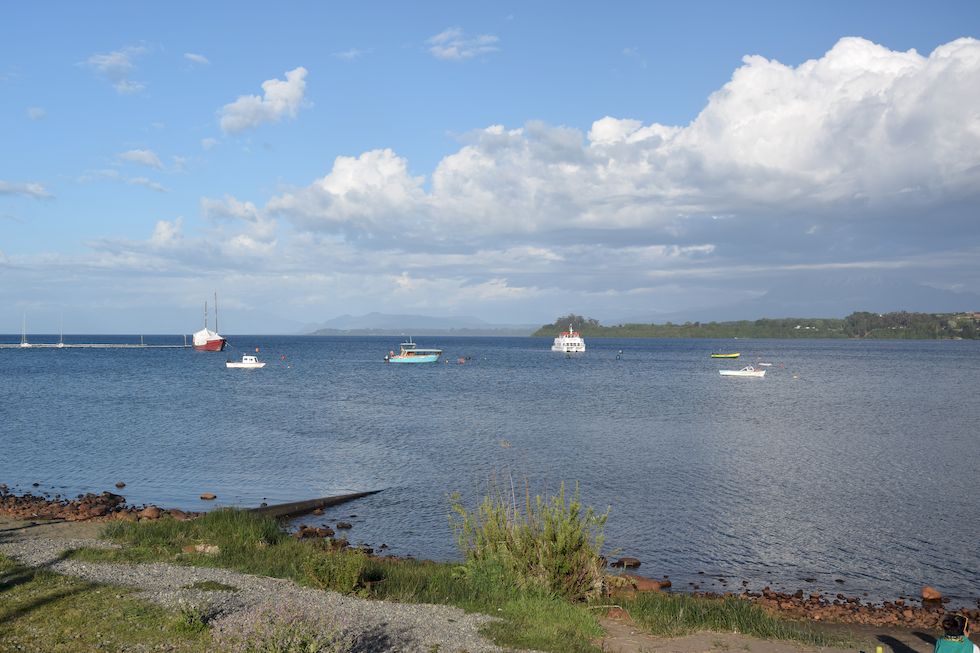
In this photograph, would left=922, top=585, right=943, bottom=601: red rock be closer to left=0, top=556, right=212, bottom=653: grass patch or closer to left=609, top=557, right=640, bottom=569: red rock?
left=609, top=557, right=640, bottom=569: red rock

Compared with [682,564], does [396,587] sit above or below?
above

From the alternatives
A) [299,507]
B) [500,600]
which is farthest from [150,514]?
[500,600]

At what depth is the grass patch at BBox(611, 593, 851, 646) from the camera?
1254 cm

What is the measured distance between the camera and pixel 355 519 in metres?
22.5

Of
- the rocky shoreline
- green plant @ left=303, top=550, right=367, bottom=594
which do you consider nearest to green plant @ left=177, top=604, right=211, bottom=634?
green plant @ left=303, top=550, right=367, bottom=594

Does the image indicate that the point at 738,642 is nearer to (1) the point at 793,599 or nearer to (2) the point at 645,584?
(2) the point at 645,584

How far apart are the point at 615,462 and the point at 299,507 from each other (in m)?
14.0

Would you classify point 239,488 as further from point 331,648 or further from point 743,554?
point 331,648

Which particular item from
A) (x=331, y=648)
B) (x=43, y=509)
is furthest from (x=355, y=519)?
(x=331, y=648)

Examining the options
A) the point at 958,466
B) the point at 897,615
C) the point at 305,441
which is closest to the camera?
the point at 897,615

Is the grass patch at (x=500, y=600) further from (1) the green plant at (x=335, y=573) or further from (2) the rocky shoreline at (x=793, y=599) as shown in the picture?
(2) the rocky shoreline at (x=793, y=599)

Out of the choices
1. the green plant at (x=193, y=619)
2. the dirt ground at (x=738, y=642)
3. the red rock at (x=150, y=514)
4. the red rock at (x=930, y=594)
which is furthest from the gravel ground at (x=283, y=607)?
the red rock at (x=930, y=594)

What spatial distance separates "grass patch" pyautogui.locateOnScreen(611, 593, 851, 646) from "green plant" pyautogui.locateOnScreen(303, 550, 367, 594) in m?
4.57

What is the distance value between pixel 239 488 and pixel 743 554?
16.5 m
